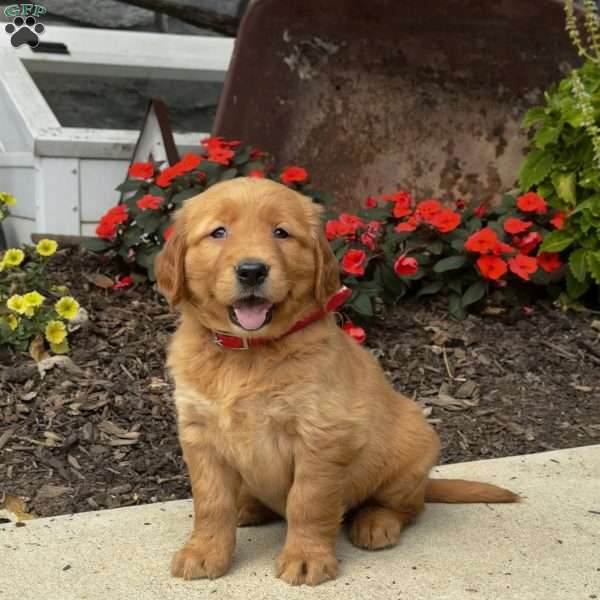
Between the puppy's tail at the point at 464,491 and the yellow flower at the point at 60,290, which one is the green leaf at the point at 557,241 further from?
the yellow flower at the point at 60,290

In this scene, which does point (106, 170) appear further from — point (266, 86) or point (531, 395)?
point (531, 395)

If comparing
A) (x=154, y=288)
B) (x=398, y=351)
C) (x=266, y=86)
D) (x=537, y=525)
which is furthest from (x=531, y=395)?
(x=266, y=86)

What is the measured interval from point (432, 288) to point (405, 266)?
0.31 m

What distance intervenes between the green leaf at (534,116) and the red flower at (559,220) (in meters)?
0.55

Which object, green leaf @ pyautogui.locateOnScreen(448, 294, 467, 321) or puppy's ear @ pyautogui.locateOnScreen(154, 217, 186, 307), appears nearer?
puppy's ear @ pyautogui.locateOnScreen(154, 217, 186, 307)

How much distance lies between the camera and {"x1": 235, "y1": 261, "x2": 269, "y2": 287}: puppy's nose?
2428 mm

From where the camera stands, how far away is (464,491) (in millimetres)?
3176

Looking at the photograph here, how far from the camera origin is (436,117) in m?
5.57

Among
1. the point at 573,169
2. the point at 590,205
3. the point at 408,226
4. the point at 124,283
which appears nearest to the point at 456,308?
the point at 408,226

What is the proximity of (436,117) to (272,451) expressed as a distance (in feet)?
11.3

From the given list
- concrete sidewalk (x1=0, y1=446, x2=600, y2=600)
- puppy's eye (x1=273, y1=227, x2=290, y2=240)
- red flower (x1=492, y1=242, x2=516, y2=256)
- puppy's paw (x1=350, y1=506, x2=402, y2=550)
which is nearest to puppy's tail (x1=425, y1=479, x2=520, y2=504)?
concrete sidewalk (x1=0, y1=446, x2=600, y2=600)

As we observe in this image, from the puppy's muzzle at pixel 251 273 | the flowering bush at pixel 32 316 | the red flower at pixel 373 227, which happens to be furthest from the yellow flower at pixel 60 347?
the puppy's muzzle at pixel 251 273

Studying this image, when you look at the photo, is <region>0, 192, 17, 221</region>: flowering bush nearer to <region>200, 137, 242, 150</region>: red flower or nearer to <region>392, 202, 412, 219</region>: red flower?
<region>200, 137, 242, 150</region>: red flower

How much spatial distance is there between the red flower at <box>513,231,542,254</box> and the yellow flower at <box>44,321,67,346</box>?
7.51 ft
